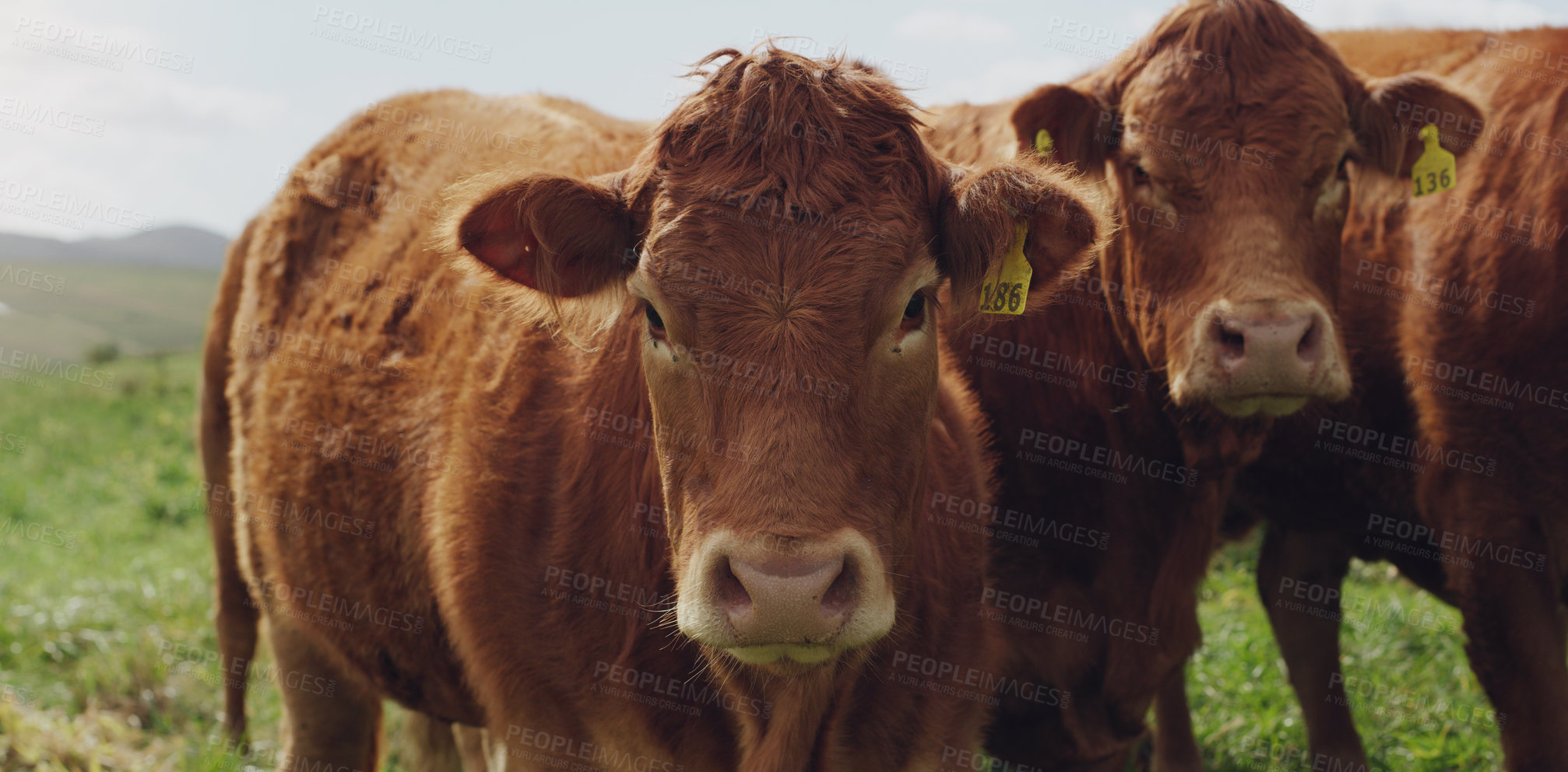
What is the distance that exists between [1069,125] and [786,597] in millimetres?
2618

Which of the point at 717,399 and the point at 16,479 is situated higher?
the point at 717,399

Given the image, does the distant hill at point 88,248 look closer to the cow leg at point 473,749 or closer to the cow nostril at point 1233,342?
the cow leg at point 473,749

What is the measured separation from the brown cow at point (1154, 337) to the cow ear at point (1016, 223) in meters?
0.86

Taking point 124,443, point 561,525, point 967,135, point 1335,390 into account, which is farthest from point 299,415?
point 124,443

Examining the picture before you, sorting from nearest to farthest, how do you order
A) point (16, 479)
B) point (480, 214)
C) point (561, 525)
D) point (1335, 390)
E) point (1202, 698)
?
1. point (480, 214)
2. point (561, 525)
3. point (1335, 390)
4. point (1202, 698)
5. point (16, 479)

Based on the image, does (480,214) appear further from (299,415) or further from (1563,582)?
(1563,582)

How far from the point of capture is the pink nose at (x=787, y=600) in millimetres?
2168

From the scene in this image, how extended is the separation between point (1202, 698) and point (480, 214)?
4627mm

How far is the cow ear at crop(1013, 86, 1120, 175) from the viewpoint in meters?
4.15

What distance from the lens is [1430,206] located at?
4723 mm

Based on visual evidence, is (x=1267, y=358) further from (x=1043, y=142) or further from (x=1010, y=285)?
(x=1043, y=142)

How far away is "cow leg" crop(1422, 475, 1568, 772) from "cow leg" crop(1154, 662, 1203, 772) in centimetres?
117

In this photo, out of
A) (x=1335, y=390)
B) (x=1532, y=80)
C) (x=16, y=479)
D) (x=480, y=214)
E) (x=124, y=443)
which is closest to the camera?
(x=480, y=214)

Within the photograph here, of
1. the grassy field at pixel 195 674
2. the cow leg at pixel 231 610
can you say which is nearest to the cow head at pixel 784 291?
the grassy field at pixel 195 674
